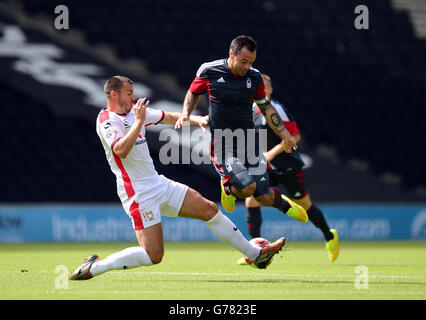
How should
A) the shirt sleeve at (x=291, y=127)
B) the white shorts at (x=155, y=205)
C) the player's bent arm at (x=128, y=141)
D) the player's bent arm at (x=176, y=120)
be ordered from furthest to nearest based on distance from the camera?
the shirt sleeve at (x=291, y=127) → the player's bent arm at (x=176, y=120) → the white shorts at (x=155, y=205) → the player's bent arm at (x=128, y=141)

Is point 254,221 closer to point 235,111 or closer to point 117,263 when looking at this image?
point 235,111

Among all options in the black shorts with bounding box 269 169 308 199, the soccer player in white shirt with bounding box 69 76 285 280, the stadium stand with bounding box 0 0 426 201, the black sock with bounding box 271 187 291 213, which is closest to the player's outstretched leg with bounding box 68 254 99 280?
the soccer player in white shirt with bounding box 69 76 285 280

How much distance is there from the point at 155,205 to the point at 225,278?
3.39 feet

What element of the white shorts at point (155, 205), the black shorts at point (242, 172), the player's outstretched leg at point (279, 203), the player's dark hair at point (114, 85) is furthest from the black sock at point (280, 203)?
the player's dark hair at point (114, 85)

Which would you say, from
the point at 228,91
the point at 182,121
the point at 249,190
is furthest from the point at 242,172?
the point at 182,121

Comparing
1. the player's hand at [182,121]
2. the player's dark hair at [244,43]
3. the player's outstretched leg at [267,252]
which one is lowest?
the player's outstretched leg at [267,252]

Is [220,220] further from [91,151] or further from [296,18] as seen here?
[296,18]

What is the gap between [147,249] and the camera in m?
6.70

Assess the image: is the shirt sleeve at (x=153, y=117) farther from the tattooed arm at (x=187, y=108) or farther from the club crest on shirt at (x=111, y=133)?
the club crest on shirt at (x=111, y=133)

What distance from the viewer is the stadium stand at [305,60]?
19016 mm

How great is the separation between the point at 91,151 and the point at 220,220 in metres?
11.0

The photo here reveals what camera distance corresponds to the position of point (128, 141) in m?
6.40

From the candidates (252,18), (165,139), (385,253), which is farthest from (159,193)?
(252,18)

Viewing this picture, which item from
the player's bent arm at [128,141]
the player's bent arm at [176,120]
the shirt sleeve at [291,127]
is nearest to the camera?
the player's bent arm at [128,141]
